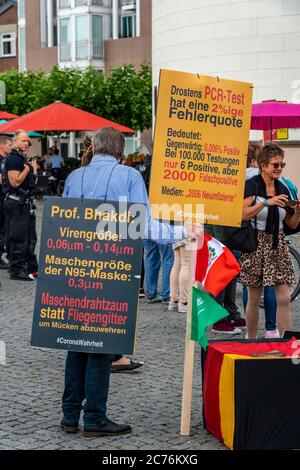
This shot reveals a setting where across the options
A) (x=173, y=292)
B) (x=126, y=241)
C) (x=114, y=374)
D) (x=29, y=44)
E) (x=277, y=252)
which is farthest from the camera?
(x=29, y=44)

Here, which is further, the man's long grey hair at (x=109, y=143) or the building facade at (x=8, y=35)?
the building facade at (x=8, y=35)

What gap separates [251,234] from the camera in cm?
807

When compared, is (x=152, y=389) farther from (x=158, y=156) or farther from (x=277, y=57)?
(x=277, y=57)

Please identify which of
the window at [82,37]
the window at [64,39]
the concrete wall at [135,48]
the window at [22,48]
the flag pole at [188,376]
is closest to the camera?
the flag pole at [188,376]

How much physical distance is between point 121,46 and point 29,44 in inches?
268

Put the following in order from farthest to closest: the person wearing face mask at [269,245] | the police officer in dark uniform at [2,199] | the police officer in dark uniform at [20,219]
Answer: the police officer in dark uniform at [2,199] < the police officer in dark uniform at [20,219] < the person wearing face mask at [269,245]

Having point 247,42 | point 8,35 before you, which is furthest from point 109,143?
point 8,35

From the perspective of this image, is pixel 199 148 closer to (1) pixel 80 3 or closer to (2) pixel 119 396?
(2) pixel 119 396

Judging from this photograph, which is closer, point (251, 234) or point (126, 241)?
point (126, 241)

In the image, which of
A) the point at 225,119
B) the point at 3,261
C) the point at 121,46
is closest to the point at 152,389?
the point at 225,119

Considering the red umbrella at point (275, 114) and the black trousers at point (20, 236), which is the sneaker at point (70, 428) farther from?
the red umbrella at point (275, 114)

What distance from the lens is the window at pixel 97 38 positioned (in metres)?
53.3

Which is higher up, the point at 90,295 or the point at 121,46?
the point at 121,46

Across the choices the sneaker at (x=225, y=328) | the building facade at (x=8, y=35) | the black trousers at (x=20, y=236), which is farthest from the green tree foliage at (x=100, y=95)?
the sneaker at (x=225, y=328)
